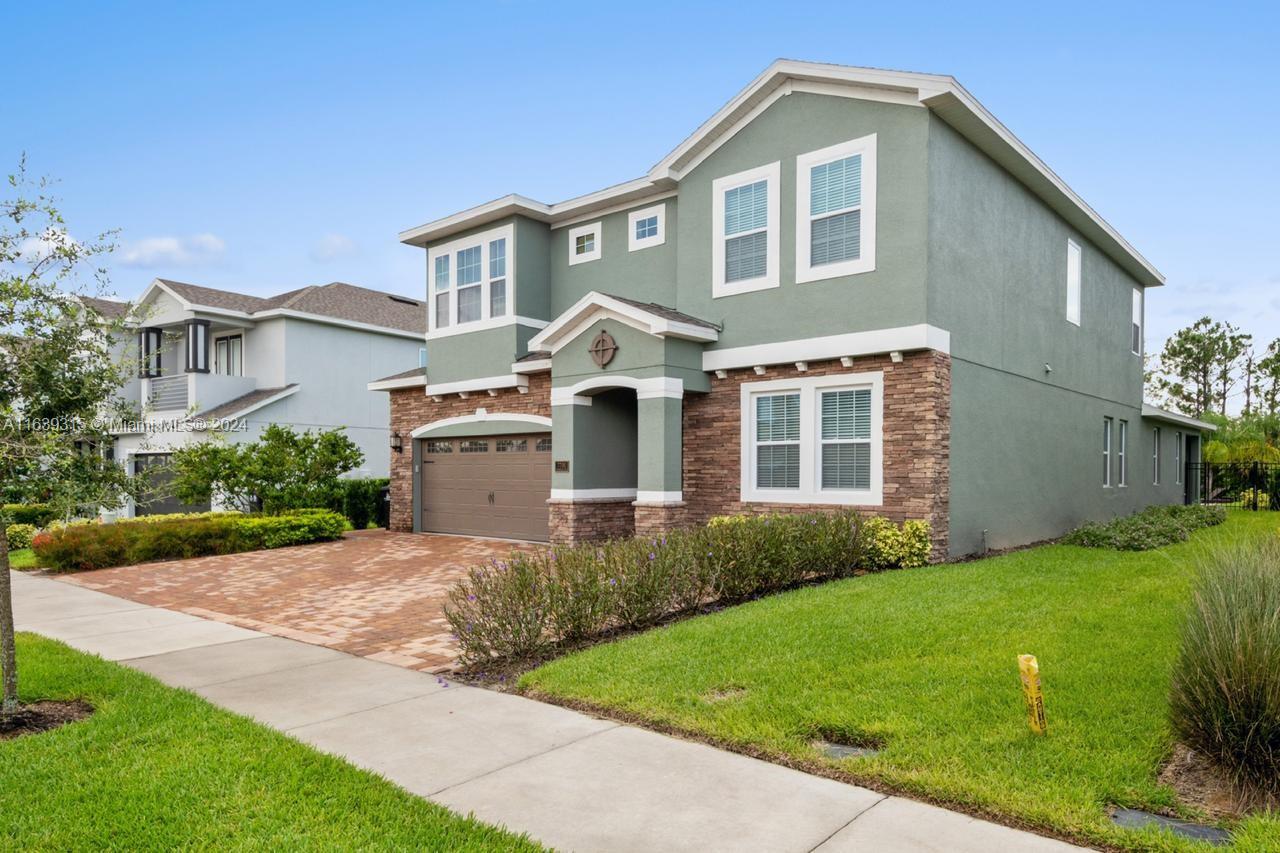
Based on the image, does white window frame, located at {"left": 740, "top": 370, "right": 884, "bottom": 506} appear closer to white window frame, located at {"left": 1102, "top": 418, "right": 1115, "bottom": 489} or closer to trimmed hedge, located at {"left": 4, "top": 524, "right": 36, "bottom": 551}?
white window frame, located at {"left": 1102, "top": 418, "right": 1115, "bottom": 489}

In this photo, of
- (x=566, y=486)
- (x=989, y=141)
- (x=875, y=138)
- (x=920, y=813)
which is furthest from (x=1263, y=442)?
(x=920, y=813)

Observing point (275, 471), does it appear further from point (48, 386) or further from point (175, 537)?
point (48, 386)

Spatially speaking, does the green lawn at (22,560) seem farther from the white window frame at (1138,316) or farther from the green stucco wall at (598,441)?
the white window frame at (1138,316)

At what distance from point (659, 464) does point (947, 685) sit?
7950mm

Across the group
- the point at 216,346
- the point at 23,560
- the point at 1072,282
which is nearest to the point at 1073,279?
the point at 1072,282

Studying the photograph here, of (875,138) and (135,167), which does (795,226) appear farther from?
(135,167)

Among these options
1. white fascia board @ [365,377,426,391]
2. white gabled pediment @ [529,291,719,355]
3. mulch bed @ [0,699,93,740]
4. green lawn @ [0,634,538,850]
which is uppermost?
white gabled pediment @ [529,291,719,355]

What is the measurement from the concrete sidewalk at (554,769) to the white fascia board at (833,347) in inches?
315

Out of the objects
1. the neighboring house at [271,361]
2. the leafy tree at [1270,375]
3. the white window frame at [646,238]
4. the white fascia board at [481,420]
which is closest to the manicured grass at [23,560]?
the neighboring house at [271,361]

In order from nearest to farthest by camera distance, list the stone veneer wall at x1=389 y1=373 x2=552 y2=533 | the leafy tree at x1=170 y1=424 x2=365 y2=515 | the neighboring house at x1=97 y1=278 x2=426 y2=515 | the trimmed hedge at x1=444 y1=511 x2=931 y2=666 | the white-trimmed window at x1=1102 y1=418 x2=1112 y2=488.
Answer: the trimmed hedge at x1=444 y1=511 x2=931 y2=666
the stone veneer wall at x1=389 y1=373 x2=552 y2=533
the leafy tree at x1=170 y1=424 x2=365 y2=515
the white-trimmed window at x1=1102 y1=418 x2=1112 y2=488
the neighboring house at x1=97 y1=278 x2=426 y2=515

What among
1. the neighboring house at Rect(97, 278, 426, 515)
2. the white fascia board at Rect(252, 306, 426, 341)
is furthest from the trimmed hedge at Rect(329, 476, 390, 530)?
the white fascia board at Rect(252, 306, 426, 341)

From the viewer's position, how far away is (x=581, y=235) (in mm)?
16938

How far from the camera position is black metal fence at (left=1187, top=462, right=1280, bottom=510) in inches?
1006

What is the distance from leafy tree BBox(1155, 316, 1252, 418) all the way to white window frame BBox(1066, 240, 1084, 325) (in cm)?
3488
